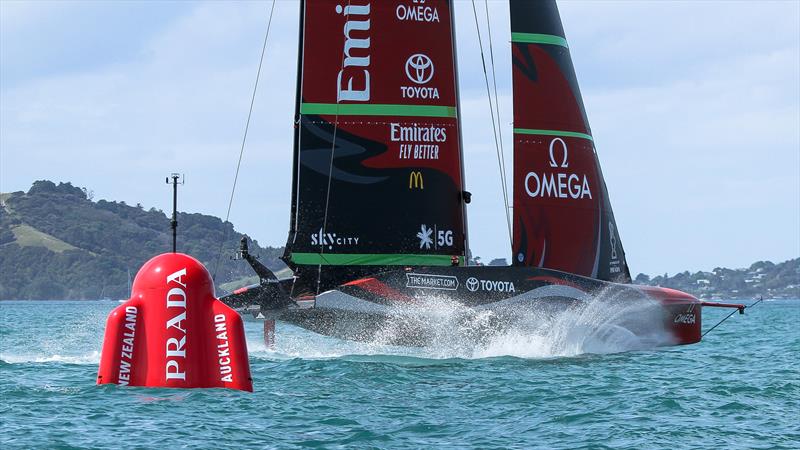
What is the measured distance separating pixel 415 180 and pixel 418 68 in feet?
5.71

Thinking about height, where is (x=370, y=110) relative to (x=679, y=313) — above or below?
above

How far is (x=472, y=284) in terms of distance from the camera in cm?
1688

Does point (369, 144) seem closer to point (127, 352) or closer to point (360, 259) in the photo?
point (360, 259)

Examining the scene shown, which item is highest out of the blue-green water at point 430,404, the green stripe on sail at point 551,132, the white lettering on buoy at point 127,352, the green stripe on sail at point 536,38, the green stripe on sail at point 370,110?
the green stripe on sail at point 536,38

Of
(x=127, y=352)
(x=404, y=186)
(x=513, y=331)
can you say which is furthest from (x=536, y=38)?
(x=127, y=352)

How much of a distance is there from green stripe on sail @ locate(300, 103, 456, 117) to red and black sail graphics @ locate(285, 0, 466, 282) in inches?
0.6

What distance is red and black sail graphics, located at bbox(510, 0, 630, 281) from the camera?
19.0m

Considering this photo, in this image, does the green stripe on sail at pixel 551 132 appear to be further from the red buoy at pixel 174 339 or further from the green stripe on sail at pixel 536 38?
the red buoy at pixel 174 339

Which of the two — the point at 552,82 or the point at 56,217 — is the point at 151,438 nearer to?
the point at 552,82

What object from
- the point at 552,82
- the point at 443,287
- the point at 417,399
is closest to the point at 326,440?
the point at 417,399

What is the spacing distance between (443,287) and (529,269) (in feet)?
4.66

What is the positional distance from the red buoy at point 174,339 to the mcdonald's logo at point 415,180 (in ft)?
25.2

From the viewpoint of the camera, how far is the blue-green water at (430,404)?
10133 millimetres

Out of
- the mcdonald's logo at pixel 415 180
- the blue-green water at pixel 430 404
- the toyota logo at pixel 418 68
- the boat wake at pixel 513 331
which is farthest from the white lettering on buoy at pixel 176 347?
the toyota logo at pixel 418 68
